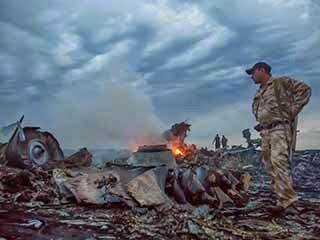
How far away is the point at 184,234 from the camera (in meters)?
3.89

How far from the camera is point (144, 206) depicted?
5.27 meters

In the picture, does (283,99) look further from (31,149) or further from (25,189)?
(31,149)

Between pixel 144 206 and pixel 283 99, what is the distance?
9.04 feet

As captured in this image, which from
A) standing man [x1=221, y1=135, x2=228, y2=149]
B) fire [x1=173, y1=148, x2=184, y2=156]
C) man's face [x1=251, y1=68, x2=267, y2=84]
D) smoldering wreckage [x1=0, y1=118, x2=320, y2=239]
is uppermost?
man's face [x1=251, y1=68, x2=267, y2=84]

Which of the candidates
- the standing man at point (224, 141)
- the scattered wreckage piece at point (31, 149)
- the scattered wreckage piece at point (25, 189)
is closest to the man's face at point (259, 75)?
the scattered wreckage piece at point (25, 189)

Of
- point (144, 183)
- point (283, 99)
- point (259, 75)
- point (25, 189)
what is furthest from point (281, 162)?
point (25, 189)

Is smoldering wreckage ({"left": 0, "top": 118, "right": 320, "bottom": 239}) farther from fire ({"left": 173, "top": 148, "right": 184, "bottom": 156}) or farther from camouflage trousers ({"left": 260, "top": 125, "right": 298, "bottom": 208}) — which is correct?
fire ({"left": 173, "top": 148, "right": 184, "bottom": 156})

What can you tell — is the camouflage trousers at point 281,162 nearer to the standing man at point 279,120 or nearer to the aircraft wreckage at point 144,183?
the standing man at point 279,120

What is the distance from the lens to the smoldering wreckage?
404 centimetres

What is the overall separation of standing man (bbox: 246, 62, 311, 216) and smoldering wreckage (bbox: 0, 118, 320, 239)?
464 mm

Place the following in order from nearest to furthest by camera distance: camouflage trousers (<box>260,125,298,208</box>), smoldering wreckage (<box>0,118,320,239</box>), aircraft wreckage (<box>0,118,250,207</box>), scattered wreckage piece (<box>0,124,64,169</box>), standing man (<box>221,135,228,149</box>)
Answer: smoldering wreckage (<box>0,118,320,239</box>)
aircraft wreckage (<box>0,118,250,207</box>)
camouflage trousers (<box>260,125,298,208</box>)
scattered wreckage piece (<box>0,124,64,169</box>)
standing man (<box>221,135,228,149</box>)

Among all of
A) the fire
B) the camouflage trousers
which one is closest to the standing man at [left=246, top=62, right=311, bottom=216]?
the camouflage trousers

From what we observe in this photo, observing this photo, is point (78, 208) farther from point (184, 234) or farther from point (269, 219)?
point (269, 219)

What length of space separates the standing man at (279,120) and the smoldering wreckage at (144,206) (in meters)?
0.46
